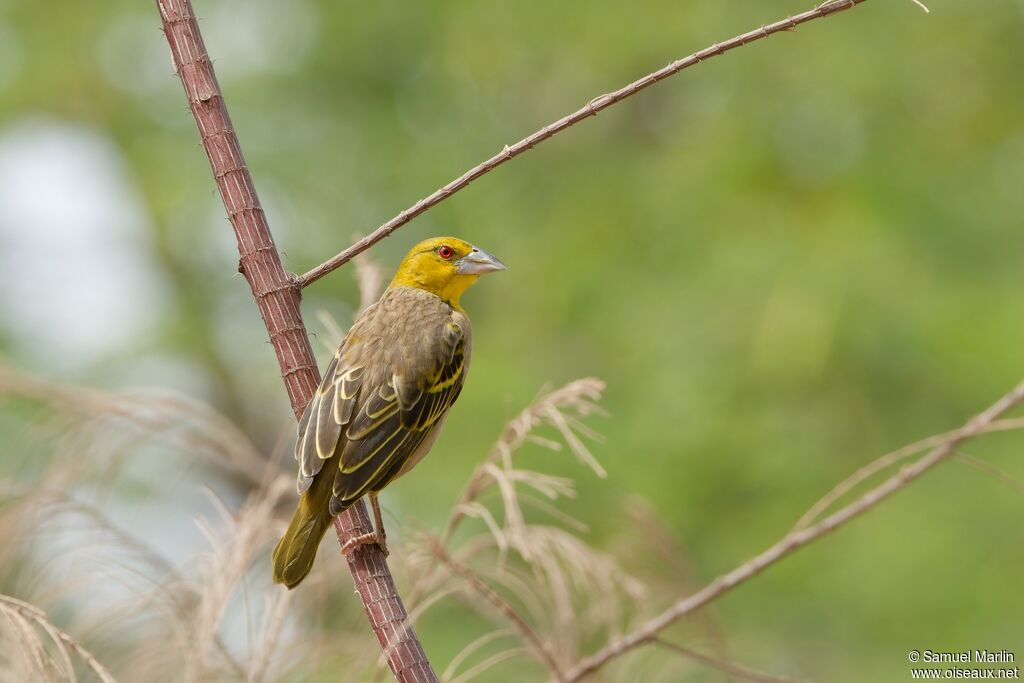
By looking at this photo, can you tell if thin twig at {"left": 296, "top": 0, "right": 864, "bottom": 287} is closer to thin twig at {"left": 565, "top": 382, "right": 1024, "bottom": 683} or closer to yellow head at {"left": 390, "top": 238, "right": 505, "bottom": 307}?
thin twig at {"left": 565, "top": 382, "right": 1024, "bottom": 683}

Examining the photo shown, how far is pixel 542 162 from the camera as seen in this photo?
33.5 ft

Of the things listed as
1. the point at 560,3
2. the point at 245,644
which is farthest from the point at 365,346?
the point at 560,3

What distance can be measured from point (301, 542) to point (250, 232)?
2.81ft

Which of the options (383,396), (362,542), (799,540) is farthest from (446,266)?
(799,540)

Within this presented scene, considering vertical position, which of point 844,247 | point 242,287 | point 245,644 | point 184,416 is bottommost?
point 242,287

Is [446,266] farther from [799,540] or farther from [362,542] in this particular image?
[799,540]

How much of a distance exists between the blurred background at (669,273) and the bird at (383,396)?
54cm

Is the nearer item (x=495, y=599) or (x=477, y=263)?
(x=495, y=599)

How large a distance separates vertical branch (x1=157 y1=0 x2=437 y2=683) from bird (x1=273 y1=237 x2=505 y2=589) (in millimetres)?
70

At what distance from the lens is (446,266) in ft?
14.6

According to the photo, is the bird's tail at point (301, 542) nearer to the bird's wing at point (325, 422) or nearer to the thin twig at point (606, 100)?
the bird's wing at point (325, 422)

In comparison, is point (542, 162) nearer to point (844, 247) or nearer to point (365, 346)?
point (844, 247)

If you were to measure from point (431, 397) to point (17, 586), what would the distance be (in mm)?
1362

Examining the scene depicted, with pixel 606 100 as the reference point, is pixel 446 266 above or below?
below
